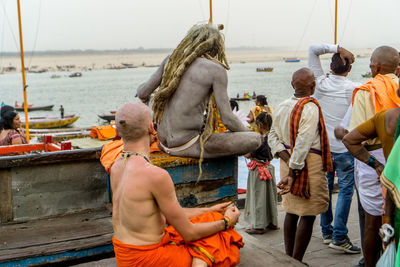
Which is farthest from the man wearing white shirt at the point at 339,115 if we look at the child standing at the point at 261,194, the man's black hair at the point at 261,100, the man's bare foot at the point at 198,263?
the man's black hair at the point at 261,100

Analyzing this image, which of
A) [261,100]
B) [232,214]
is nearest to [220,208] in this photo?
[232,214]

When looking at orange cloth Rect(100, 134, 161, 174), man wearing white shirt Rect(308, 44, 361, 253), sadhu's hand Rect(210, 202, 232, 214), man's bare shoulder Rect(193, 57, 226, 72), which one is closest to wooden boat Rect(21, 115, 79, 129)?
orange cloth Rect(100, 134, 161, 174)

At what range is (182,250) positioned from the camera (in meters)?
2.75

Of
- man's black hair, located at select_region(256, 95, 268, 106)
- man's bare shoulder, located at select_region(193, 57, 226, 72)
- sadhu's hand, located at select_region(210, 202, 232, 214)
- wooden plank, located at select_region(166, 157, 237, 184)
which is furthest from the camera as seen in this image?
man's black hair, located at select_region(256, 95, 268, 106)

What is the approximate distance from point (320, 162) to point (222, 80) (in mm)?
1221

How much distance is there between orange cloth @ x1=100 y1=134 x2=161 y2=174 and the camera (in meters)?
3.75

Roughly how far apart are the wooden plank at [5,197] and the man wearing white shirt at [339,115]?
3295 mm

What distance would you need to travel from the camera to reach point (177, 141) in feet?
12.3

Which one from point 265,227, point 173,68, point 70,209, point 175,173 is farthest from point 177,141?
point 265,227

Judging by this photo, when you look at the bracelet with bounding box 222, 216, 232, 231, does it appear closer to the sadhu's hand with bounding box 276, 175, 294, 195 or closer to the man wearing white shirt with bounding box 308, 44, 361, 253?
the sadhu's hand with bounding box 276, 175, 294, 195

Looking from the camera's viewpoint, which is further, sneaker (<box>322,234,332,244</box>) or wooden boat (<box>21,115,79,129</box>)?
wooden boat (<box>21,115,79,129</box>)

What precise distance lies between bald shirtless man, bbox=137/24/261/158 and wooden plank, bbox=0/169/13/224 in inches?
62.3

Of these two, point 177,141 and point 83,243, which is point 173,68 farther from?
point 83,243

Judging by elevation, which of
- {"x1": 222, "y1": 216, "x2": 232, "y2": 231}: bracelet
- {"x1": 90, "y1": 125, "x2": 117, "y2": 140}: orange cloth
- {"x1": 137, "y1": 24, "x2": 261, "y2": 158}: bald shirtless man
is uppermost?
{"x1": 137, "y1": 24, "x2": 261, "y2": 158}: bald shirtless man
